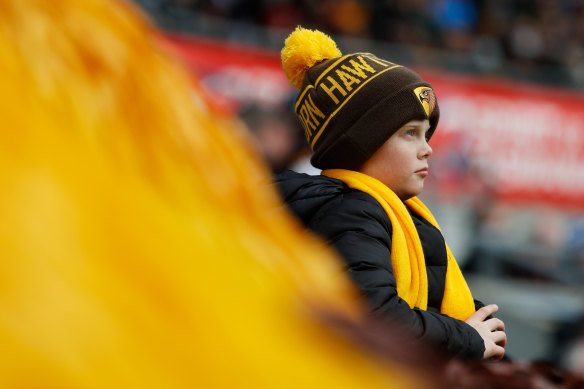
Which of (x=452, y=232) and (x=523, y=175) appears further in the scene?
(x=523, y=175)

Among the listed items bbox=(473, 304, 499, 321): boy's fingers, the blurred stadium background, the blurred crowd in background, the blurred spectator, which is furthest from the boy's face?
the blurred crowd in background

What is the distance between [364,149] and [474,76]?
17.9ft

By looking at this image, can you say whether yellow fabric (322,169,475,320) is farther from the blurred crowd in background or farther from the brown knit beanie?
the blurred crowd in background

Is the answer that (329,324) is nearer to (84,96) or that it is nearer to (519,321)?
(84,96)

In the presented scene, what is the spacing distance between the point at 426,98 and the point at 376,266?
1.18 ft

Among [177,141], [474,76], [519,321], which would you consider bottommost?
[519,321]

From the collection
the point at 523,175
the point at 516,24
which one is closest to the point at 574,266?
the point at 523,175

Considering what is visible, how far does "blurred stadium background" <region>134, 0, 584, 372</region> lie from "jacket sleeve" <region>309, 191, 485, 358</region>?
332 centimetres

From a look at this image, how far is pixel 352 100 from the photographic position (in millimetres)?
1293

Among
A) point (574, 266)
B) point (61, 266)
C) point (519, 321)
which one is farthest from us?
point (574, 266)

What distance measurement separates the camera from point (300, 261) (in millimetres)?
533

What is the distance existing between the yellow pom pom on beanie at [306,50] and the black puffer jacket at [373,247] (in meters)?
0.21

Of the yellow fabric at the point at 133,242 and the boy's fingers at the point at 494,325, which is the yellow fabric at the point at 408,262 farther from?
the yellow fabric at the point at 133,242

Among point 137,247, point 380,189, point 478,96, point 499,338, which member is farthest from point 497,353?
point 478,96
